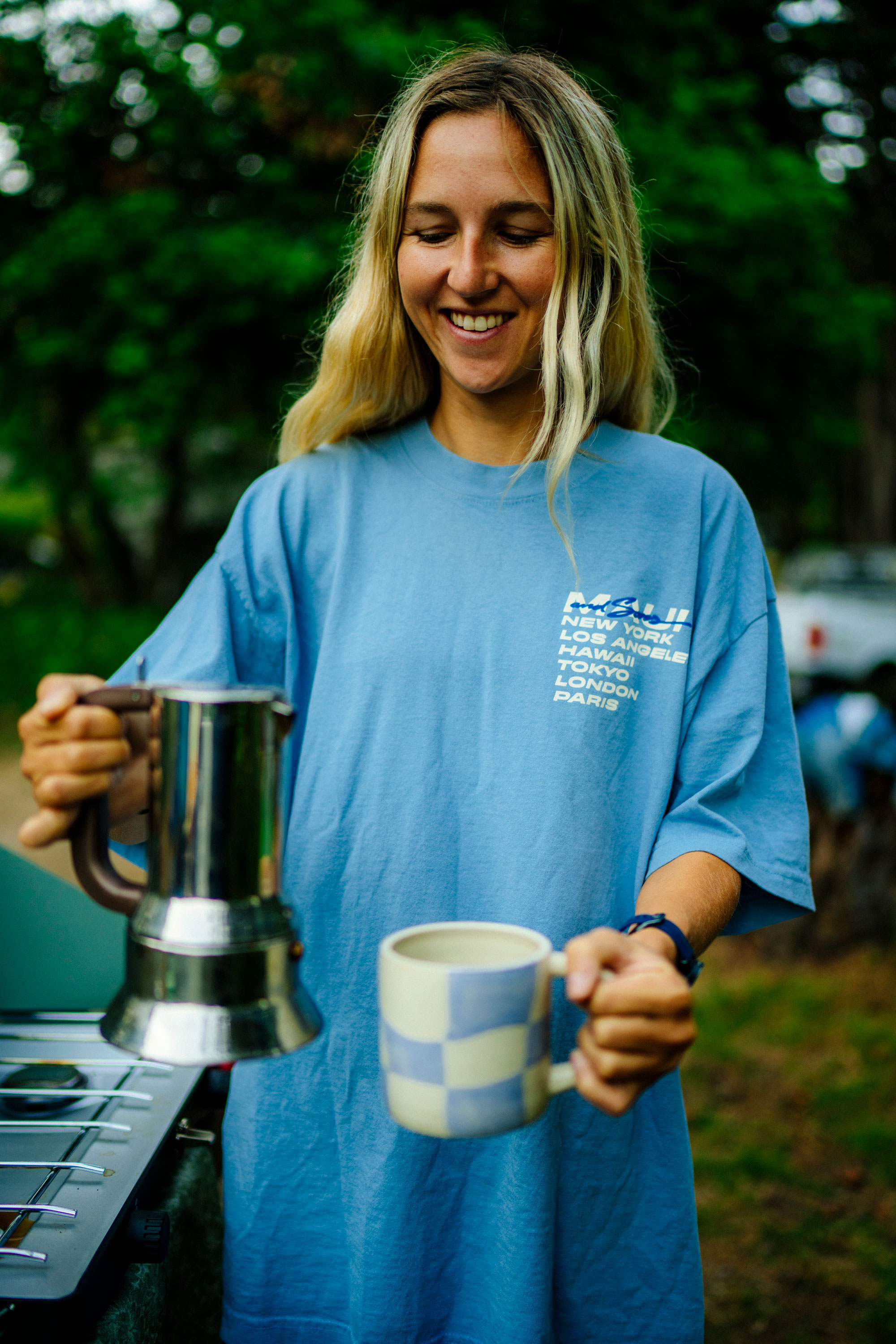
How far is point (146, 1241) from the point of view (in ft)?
3.97

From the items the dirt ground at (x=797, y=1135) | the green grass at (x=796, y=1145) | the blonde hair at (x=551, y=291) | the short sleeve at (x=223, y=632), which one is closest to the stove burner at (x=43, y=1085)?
the short sleeve at (x=223, y=632)

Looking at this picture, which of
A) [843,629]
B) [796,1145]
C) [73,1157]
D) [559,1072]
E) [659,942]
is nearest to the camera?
[559,1072]

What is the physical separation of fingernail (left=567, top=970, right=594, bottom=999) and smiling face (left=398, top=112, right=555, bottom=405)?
815 mm

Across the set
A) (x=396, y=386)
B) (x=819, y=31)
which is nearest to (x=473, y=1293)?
(x=396, y=386)

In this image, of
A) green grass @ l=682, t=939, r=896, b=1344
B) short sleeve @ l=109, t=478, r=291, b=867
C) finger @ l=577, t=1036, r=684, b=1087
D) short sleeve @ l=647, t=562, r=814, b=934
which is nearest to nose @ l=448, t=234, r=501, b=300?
short sleeve @ l=109, t=478, r=291, b=867

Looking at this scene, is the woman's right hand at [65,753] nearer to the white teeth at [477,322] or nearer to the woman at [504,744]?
the woman at [504,744]

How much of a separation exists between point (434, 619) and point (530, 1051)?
2.09 ft

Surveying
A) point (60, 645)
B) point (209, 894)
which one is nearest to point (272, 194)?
point (60, 645)

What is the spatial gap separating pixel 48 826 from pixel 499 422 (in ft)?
2.81

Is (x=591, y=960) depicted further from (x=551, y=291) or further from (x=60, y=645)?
(x=60, y=645)

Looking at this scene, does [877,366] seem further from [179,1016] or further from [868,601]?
[179,1016]

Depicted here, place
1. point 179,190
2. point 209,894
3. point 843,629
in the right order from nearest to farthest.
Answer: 1. point 209,894
2. point 179,190
3. point 843,629

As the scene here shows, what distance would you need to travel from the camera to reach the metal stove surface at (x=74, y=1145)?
3.62 ft

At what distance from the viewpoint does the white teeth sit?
1395 millimetres
